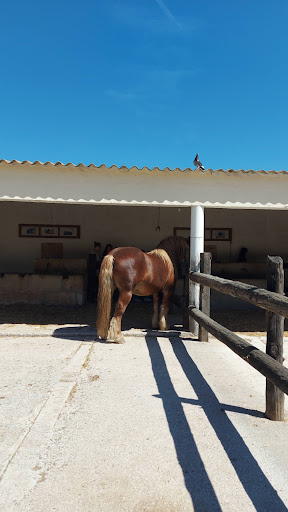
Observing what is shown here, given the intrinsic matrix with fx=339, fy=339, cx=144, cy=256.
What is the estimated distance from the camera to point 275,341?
2.81 m

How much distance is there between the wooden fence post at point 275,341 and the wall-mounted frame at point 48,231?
8.08 metres

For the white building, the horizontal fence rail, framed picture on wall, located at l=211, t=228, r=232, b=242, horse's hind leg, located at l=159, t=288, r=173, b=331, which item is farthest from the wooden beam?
framed picture on wall, located at l=211, t=228, r=232, b=242

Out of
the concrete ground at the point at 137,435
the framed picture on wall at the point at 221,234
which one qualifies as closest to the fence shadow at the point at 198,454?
the concrete ground at the point at 137,435

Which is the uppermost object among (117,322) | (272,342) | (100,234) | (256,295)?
(100,234)

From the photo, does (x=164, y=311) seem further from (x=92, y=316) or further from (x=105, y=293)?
(x=92, y=316)

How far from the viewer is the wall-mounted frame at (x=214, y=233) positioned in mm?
10367

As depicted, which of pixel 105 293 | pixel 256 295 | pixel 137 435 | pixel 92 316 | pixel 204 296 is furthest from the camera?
pixel 92 316

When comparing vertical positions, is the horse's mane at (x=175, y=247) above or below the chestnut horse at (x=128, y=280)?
above

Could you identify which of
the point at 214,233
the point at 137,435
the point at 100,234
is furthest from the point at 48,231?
the point at 137,435

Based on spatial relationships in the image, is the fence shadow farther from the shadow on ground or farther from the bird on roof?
the bird on roof

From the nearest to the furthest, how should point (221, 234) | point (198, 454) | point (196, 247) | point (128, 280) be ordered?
point (198, 454)
point (128, 280)
point (196, 247)
point (221, 234)

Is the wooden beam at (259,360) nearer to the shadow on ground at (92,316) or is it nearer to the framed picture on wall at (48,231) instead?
the shadow on ground at (92,316)

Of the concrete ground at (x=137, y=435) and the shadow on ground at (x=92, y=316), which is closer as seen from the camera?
the concrete ground at (x=137, y=435)

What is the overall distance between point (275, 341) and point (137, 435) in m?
1.33
